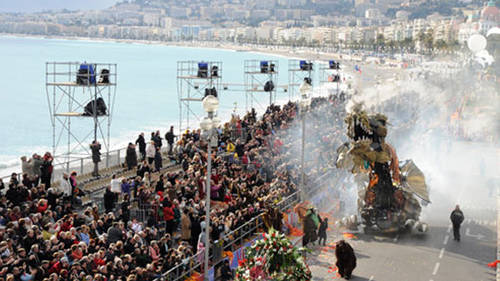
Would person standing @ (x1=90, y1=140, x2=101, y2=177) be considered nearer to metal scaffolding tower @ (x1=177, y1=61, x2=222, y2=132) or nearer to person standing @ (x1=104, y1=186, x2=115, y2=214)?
person standing @ (x1=104, y1=186, x2=115, y2=214)

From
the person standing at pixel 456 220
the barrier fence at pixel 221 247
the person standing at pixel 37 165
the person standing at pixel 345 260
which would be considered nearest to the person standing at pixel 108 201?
the person standing at pixel 37 165

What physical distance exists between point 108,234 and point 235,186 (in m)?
6.74

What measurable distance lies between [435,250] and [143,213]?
9127mm

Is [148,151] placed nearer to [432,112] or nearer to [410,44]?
[432,112]

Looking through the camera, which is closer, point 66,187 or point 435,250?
point 66,187

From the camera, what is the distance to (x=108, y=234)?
14961 millimetres

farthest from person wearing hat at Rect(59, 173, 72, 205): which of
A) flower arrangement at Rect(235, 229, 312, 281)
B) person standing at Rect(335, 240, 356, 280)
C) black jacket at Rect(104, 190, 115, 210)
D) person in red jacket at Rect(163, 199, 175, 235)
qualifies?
person standing at Rect(335, 240, 356, 280)

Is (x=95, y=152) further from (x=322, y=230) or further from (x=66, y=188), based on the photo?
(x=322, y=230)

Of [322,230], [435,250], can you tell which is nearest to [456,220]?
[435,250]

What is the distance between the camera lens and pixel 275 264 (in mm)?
12219

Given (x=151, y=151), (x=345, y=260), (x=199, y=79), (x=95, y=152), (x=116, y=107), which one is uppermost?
(x=199, y=79)

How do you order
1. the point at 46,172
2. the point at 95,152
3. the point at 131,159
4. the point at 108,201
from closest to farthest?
the point at 108,201 → the point at 46,172 → the point at 95,152 → the point at 131,159

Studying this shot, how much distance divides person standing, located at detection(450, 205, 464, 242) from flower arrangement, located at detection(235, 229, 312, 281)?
34.6 ft

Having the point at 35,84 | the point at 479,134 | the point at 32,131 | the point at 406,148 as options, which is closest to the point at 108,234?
the point at 406,148
